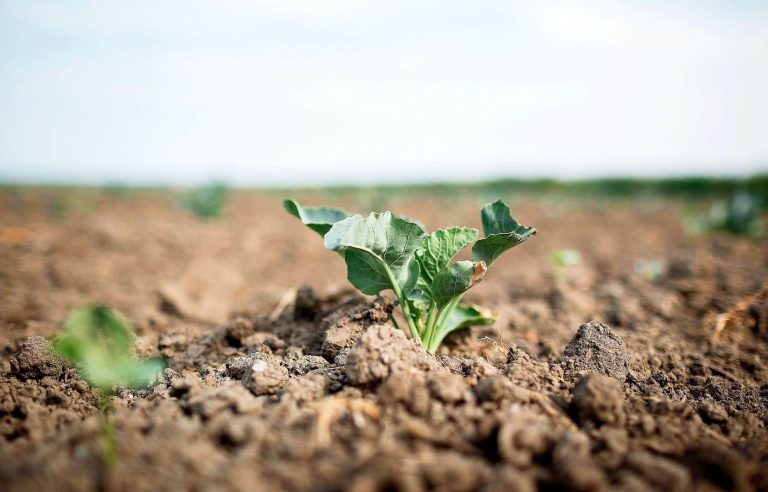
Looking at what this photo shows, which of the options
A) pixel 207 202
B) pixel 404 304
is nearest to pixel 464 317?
pixel 404 304

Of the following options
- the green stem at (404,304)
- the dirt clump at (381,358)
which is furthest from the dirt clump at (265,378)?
the green stem at (404,304)

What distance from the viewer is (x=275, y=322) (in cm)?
246

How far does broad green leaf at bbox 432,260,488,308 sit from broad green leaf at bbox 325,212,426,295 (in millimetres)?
120

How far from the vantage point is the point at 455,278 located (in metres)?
1.71

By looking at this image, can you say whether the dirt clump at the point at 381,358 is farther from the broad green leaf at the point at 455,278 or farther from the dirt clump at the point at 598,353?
the dirt clump at the point at 598,353

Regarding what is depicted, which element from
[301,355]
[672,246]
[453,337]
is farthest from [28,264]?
[672,246]

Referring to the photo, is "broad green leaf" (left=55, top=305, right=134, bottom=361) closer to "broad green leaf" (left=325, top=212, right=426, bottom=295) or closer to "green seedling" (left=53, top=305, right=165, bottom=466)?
"green seedling" (left=53, top=305, right=165, bottom=466)

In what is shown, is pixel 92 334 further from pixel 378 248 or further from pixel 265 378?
pixel 378 248

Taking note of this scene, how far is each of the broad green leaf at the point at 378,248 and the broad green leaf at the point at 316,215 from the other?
0.18 m

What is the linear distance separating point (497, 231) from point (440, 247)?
281 mm

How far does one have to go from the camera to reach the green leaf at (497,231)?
1.79 metres

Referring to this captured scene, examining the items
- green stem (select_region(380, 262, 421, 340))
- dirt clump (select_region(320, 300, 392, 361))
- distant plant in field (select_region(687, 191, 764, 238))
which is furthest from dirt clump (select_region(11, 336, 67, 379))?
distant plant in field (select_region(687, 191, 764, 238))

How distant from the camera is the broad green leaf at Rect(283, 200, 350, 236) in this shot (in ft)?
5.91

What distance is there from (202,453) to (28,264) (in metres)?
4.50
